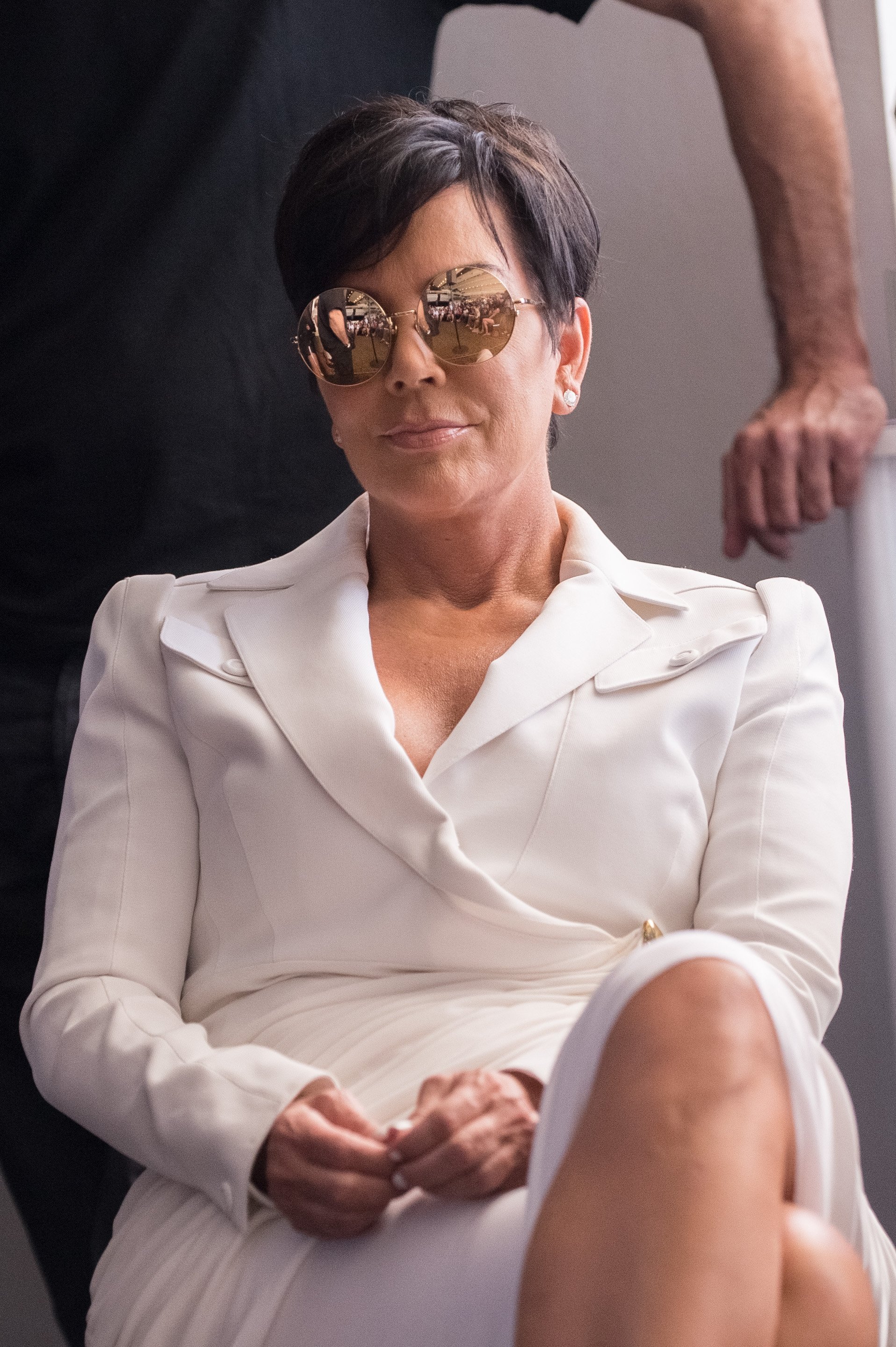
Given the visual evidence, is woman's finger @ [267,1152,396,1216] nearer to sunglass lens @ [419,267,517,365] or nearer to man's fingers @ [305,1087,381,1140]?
man's fingers @ [305,1087,381,1140]

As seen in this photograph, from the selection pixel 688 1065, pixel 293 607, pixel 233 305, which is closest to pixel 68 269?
pixel 233 305

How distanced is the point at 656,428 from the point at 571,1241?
1007mm

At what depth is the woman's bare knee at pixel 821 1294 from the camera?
2.08 feet

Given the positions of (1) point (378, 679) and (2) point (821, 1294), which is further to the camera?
(1) point (378, 679)

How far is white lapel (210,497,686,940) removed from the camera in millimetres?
1041

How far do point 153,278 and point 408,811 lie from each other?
73 centimetres

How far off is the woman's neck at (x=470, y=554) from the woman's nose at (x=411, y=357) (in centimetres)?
12

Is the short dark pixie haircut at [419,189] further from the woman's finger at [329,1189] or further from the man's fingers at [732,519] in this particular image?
the woman's finger at [329,1189]

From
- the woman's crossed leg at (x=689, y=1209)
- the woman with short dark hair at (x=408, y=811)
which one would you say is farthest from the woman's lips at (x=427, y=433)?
the woman's crossed leg at (x=689, y=1209)

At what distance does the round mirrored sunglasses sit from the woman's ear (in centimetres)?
10

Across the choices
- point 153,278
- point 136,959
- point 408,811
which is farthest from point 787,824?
point 153,278

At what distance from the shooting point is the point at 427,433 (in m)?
1.12

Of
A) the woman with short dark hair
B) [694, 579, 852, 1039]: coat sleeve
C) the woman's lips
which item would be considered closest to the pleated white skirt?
the woman with short dark hair

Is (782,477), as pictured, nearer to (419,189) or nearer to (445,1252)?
(419,189)
